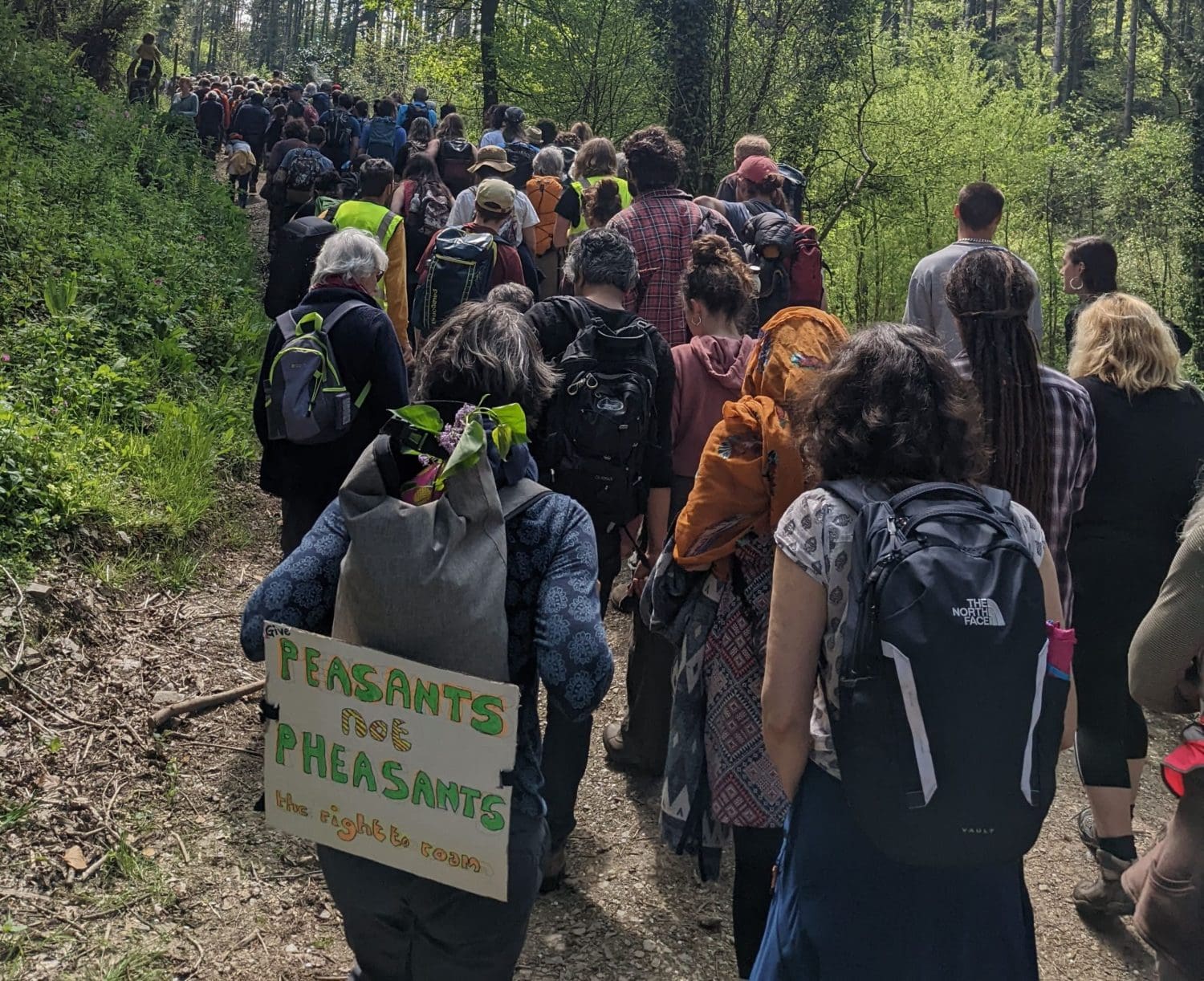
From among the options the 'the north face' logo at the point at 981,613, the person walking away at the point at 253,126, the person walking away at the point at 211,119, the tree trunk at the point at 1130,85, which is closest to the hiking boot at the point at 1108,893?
the 'the north face' logo at the point at 981,613

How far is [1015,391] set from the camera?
340cm

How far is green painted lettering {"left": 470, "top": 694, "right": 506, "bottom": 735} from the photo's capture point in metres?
2.12

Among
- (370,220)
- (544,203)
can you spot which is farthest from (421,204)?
(370,220)

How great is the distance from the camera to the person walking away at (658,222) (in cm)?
602

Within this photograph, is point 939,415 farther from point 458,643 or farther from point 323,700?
point 323,700

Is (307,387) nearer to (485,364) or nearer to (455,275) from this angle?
(485,364)

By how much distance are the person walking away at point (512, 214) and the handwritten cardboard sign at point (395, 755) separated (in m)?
4.27

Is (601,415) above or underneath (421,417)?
underneath

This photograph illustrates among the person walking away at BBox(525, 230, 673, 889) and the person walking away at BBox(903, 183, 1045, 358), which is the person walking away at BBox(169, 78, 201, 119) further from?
the person walking away at BBox(525, 230, 673, 889)

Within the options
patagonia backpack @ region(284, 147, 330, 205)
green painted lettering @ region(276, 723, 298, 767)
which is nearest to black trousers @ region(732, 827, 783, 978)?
green painted lettering @ region(276, 723, 298, 767)

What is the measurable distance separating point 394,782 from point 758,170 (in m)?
5.65

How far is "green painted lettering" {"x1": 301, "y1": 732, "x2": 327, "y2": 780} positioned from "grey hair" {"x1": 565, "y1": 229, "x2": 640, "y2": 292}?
7.23 ft

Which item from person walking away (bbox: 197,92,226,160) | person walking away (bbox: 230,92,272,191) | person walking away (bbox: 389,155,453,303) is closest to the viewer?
person walking away (bbox: 389,155,453,303)

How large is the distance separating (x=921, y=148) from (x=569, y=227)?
757cm
